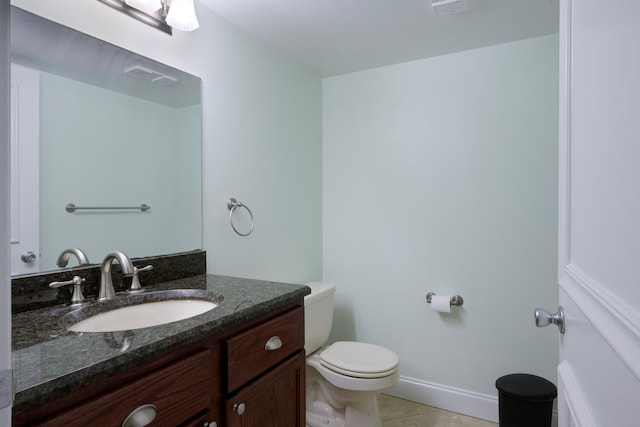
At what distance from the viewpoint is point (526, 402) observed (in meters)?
1.73

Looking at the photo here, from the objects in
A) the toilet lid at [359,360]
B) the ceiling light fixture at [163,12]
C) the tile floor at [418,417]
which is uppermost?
the ceiling light fixture at [163,12]

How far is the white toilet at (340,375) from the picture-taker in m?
1.78

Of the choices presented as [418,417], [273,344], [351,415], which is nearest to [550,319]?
[273,344]

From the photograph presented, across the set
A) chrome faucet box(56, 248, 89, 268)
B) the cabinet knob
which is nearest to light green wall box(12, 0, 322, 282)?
chrome faucet box(56, 248, 89, 268)

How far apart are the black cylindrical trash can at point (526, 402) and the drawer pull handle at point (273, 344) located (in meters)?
1.26

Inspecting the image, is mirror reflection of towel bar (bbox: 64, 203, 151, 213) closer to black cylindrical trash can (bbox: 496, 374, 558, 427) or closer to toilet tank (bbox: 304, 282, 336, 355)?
toilet tank (bbox: 304, 282, 336, 355)

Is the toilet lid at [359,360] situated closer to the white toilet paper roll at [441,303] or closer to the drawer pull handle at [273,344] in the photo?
the white toilet paper roll at [441,303]

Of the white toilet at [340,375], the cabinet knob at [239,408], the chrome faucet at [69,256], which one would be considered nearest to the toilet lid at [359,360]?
the white toilet at [340,375]

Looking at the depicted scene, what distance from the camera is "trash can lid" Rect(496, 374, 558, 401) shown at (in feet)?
5.68

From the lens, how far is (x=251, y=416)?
1.10 m

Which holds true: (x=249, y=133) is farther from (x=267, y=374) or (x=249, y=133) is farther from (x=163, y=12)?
(x=267, y=374)

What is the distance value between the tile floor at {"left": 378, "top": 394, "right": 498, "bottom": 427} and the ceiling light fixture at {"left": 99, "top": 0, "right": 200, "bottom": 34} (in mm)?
2246

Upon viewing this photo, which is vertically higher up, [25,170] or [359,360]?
[25,170]

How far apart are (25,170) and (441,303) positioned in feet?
6.66
